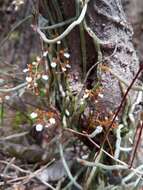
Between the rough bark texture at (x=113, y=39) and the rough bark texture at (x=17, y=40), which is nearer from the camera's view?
the rough bark texture at (x=113, y=39)

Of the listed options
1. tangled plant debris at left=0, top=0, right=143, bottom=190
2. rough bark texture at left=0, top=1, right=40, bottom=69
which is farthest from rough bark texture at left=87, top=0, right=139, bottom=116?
rough bark texture at left=0, top=1, right=40, bottom=69

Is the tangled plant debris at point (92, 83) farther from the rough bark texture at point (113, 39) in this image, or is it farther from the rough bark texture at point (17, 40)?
the rough bark texture at point (17, 40)

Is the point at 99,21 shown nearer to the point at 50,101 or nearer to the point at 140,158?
the point at 50,101

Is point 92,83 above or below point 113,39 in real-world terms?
below

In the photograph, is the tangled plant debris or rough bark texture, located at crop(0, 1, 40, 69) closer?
the tangled plant debris

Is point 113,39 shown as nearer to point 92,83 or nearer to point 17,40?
point 92,83

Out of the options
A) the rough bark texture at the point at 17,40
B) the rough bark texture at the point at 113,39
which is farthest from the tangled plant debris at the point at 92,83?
the rough bark texture at the point at 17,40

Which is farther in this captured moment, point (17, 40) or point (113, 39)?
point (17, 40)

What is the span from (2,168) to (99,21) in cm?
66

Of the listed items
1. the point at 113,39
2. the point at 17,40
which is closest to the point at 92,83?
the point at 113,39

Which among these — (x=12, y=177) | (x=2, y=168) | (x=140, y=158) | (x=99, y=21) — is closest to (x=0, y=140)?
(x=2, y=168)

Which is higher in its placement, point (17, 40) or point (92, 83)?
point (17, 40)

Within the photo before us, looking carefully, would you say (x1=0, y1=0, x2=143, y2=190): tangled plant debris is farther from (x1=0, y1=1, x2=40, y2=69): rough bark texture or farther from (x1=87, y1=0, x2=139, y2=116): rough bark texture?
(x1=0, y1=1, x2=40, y2=69): rough bark texture

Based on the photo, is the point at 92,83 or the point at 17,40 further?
the point at 17,40
